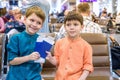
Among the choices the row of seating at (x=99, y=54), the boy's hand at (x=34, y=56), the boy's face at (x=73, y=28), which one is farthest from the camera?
the row of seating at (x=99, y=54)

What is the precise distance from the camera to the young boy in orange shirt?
2.47 m

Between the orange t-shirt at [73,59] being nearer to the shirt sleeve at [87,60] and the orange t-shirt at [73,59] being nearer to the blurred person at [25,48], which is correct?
the shirt sleeve at [87,60]

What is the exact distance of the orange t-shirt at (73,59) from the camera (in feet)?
8.16

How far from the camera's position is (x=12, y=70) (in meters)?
2.35

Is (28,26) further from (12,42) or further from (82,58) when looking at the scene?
(82,58)

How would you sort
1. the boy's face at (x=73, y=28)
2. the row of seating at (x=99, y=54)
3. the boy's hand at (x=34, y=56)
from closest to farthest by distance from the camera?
the boy's hand at (x=34, y=56) → the boy's face at (x=73, y=28) → the row of seating at (x=99, y=54)

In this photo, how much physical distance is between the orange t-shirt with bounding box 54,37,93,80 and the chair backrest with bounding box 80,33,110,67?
1176mm

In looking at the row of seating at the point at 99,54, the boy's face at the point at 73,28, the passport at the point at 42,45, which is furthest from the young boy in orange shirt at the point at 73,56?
the row of seating at the point at 99,54

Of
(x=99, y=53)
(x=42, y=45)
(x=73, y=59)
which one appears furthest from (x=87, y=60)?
(x=99, y=53)

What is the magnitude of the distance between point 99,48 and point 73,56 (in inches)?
49.7

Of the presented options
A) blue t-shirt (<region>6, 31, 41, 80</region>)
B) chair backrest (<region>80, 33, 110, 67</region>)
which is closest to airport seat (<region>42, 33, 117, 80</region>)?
chair backrest (<region>80, 33, 110, 67</region>)

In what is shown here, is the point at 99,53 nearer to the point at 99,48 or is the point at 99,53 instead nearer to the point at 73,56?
the point at 99,48

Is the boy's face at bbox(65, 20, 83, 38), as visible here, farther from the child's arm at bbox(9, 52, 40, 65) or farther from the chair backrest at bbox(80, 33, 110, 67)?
the chair backrest at bbox(80, 33, 110, 67)

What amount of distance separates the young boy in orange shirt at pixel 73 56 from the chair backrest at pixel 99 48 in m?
1.18
